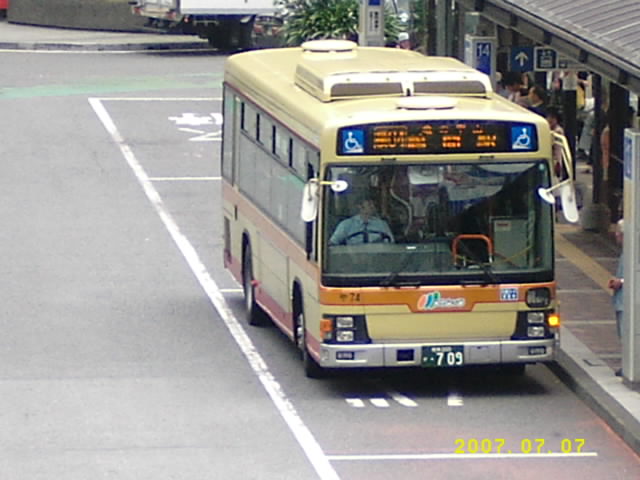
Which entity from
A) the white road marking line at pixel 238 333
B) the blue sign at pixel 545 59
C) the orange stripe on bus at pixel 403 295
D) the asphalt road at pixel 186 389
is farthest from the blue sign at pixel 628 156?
the blue sign at pixel 545 59

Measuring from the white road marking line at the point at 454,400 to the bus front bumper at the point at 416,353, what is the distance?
0.38m

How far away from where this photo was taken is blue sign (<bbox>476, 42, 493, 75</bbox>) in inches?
901

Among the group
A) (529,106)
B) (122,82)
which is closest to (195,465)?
(529,106)

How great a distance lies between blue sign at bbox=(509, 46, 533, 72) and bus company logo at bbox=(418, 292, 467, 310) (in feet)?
24.5

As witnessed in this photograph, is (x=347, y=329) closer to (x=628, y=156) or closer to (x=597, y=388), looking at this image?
(x=597, y=388)

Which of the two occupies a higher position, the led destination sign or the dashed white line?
the led destination sign

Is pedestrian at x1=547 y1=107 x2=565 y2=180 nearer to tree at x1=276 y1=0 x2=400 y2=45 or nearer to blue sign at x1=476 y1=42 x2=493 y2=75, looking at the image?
blue sign at x1=476 y1=42 x2=493 y2=75

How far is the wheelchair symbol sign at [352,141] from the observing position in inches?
607

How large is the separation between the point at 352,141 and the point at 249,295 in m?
4.20

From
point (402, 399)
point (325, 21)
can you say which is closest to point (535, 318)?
point (402, 399)

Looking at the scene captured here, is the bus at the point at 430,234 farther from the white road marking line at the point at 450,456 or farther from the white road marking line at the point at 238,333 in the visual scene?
the white road marking line at the point at 450,456

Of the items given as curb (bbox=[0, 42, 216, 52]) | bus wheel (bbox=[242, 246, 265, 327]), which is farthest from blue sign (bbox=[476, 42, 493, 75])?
curb (bbox=[0, 42, 216, 52])

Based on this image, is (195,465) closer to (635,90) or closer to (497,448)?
(497,448)

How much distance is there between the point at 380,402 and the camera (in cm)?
1594
